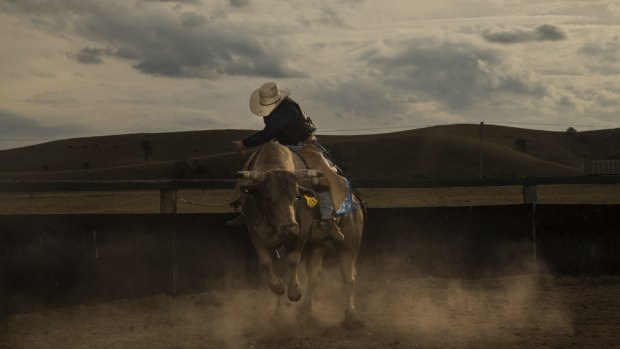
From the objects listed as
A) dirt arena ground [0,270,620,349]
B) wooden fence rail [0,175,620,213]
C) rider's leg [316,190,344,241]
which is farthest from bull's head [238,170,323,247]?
wooden fence rail [0,175,620,213]

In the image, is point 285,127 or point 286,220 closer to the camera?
point 286,220

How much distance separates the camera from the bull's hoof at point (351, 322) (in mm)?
8211

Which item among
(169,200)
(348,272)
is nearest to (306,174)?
(348,272)

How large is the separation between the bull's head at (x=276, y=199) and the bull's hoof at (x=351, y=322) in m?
1.47

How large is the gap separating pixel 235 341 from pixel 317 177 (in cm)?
195

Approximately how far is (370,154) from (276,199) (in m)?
122

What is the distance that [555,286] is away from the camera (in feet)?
36.1

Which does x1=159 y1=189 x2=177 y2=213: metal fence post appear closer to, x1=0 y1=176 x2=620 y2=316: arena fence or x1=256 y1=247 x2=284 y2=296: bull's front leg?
x1=0 y1=176 x2=620 y2=316: arena fence

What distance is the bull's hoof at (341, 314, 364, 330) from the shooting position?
821cm

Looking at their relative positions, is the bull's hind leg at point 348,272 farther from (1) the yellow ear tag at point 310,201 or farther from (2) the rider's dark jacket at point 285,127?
(2) the rider's dark jacket at point 285,127

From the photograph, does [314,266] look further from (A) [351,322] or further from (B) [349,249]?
(A) [351,322]

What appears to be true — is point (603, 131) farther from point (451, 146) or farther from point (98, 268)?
point (98, 268)

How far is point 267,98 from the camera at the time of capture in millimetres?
8297

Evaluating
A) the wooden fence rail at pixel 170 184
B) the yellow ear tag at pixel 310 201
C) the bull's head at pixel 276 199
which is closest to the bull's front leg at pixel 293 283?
the bull's head at pixel 276 199
